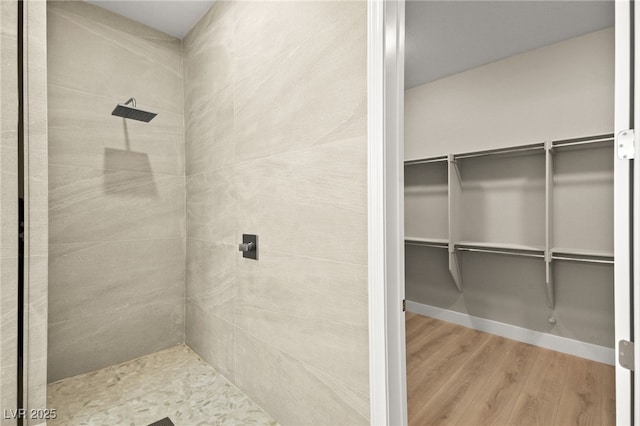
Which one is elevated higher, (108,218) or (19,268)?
(108,218)

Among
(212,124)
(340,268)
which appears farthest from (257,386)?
(212,124)

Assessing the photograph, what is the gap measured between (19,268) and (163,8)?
5.30 ft

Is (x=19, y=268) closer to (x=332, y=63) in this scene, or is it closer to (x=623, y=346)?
(x=332, y=63)

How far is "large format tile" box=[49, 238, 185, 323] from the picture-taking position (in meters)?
1.82

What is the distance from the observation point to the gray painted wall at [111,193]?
1.82 metres

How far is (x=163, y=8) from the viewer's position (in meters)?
1.94

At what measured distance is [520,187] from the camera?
266cm

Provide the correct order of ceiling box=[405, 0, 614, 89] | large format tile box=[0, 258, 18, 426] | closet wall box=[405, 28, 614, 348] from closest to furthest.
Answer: large format tile box=[0, 258, 18, 426], ceiling box=[405, 0, 614, 89], closet wall box=[405, 28, 614, 348]

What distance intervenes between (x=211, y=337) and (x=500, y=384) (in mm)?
1832

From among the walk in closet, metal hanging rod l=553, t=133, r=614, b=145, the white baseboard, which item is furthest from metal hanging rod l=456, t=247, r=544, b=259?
metal hanging rod l=553, t=133, r=614, b=145

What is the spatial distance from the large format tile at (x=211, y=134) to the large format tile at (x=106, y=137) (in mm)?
114

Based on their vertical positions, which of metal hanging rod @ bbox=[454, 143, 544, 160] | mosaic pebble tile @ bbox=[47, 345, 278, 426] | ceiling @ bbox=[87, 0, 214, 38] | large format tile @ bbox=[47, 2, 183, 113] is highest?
ceiling @ bbox=[87, 0, 214, 38]

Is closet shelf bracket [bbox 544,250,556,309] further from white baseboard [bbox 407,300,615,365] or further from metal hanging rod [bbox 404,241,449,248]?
metal hanging rod [bbox 404,241,449,248]

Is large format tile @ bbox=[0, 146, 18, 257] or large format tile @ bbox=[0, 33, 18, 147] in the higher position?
large format tile @ bbox=[0, 33, 18, 147]
